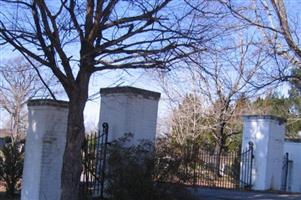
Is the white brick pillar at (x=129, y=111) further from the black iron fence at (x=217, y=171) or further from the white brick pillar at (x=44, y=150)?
the black iron fence at (x=217, y=171)

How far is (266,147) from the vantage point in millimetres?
15891

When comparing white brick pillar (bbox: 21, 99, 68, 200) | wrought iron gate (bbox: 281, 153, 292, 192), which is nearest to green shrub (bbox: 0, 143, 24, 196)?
white brick pillar (bbox: 21, 99, 68, 200)

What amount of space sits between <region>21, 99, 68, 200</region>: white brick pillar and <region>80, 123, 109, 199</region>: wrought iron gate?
577 mm

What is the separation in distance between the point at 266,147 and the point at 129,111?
5.63 m

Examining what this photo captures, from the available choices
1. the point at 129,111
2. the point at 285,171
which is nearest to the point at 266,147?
the point at 285,171

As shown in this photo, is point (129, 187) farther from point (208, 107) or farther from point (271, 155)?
point (208, 107)

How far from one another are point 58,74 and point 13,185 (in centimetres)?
689

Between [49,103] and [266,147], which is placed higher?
[49,103]

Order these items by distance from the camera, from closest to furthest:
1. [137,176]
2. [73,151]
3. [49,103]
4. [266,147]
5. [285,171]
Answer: [73,151] → [137,176] → [49,103] → [266,147] → [285,171]

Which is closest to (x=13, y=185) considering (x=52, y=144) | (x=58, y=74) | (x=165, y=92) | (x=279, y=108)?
(x=52, y=144)

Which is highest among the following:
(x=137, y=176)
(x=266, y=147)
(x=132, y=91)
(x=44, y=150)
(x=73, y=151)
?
(x=132, y=91)

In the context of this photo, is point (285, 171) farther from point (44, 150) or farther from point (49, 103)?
point (49, 103)

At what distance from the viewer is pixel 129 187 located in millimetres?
10367

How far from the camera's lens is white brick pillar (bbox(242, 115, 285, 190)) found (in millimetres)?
15852
